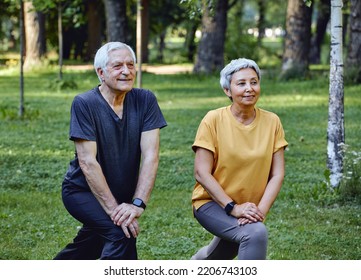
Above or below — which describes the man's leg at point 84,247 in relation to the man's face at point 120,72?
below

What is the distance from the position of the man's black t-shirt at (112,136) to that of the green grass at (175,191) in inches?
75.1

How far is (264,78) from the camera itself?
27.2 metres

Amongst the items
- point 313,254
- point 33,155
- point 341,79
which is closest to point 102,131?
point 313,254

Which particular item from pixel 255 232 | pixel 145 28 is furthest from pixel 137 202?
pixel 145 28

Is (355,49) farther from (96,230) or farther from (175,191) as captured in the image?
(96,230)

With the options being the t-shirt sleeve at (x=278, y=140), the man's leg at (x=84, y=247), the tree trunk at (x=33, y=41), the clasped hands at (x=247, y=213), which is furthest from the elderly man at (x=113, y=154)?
the tree trunk at (x=33, y=41)

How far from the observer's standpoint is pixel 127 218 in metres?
5.55

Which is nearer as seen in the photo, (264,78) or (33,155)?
(33,155)

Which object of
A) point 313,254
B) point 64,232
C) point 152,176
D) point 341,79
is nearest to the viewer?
point 152,176

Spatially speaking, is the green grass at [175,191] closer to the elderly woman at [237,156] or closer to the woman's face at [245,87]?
the elderly woman at [237,156]

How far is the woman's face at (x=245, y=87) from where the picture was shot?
18.4ft

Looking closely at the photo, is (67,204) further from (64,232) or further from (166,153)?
(166,153)
